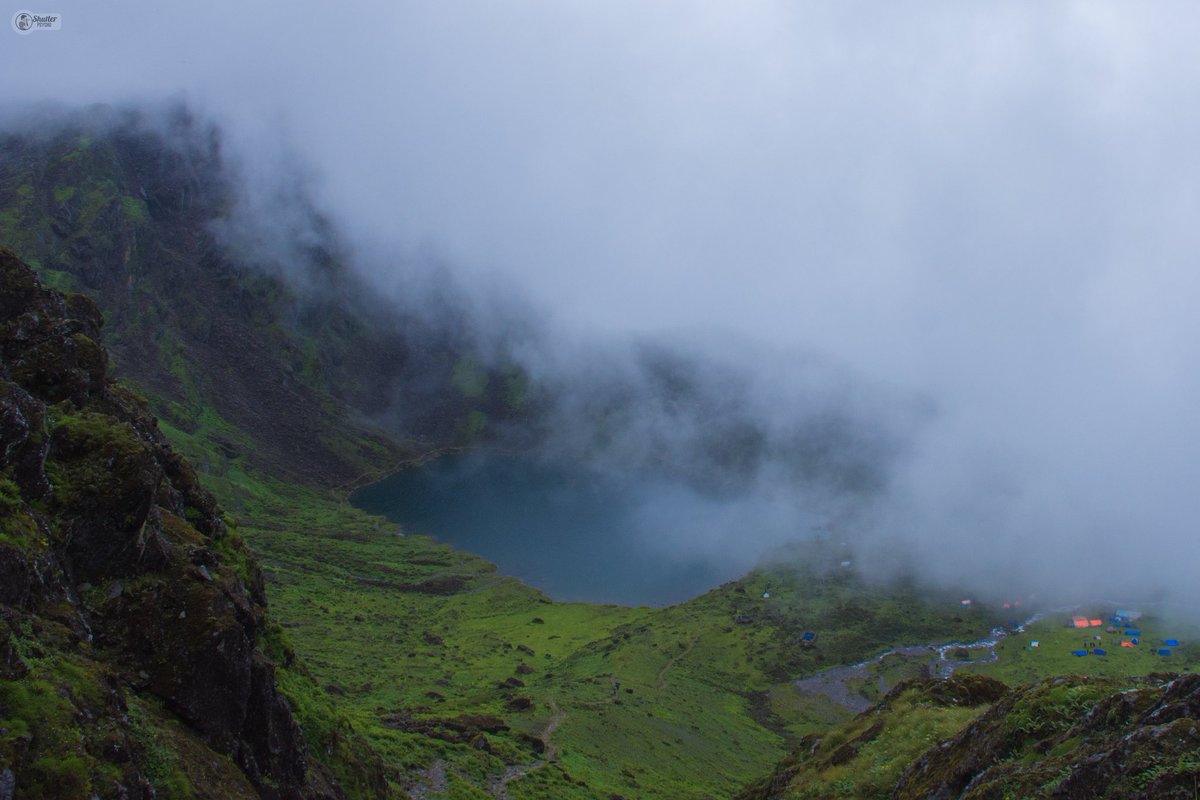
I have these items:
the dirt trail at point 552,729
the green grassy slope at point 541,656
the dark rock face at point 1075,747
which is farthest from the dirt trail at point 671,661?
the dark rock face at point 1075,747

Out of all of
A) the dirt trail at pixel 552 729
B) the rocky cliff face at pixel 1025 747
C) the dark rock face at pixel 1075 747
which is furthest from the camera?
the dirt trail at pixel 552 729

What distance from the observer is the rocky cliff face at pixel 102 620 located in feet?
47.1

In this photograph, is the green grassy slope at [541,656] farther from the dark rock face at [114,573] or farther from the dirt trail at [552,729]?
the dark rock face at [114,573]

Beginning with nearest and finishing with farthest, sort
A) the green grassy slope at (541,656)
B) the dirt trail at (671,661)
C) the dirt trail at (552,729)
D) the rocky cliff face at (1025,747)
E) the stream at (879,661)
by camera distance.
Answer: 1. the rocky cliff face at (1025,747)
2. the green grassy slope at (541,656)
3. the dirt trail at (552,729)
4. the dirt trail at (671,661)
5. the stream at (879,661)

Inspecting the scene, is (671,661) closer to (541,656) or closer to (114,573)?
(541,656)

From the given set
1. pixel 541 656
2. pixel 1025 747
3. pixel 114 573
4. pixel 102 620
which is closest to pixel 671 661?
pixel 541 656

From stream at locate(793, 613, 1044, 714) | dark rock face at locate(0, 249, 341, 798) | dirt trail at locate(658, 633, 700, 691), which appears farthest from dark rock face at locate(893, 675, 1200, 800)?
stream at locate(793, 613, 1044, 714)

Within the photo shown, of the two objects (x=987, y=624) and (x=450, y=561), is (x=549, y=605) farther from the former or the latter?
(x=987, y=624)

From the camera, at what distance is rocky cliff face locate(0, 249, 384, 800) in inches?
565

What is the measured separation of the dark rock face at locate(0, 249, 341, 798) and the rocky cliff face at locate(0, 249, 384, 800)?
43 mm

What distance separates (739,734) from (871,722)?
68.1 metres

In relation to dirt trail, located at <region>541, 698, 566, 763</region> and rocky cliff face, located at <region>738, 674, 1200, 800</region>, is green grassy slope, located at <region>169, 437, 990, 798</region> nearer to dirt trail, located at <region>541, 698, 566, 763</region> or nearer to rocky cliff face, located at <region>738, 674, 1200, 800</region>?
dirt trail, located at <region>541, 698, 566, 763</region>

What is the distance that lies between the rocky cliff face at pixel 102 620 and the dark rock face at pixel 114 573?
0.14 feet

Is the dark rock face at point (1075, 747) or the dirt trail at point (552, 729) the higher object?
the dark rock face at point (1075, 747)
